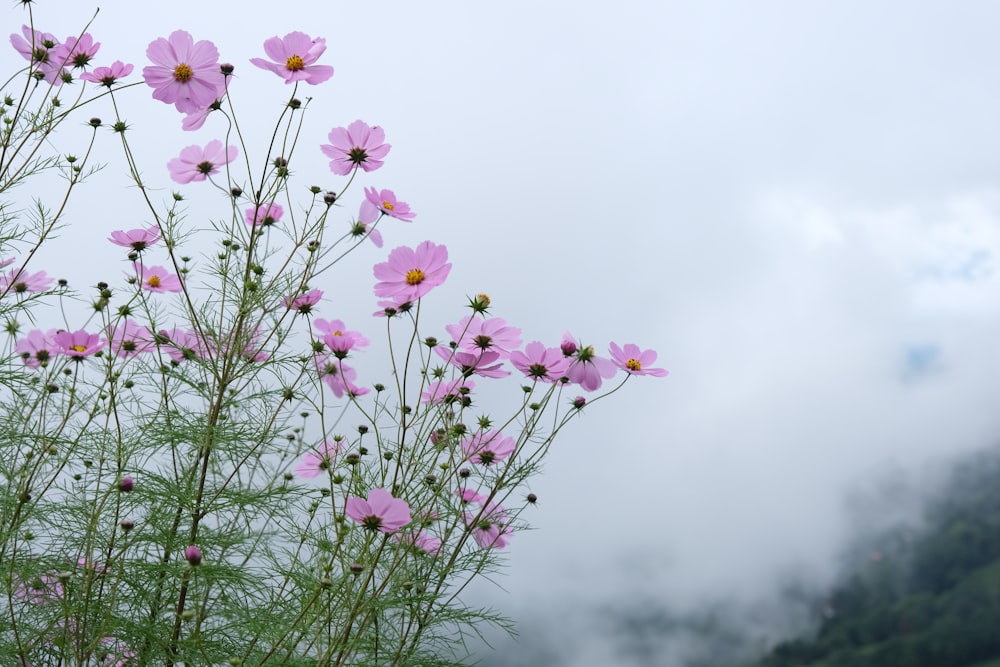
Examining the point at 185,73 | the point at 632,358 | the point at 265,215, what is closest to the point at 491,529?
the point at 632,358

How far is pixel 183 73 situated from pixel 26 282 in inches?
28.7

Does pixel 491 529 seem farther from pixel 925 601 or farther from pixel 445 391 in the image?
pixel 925 601

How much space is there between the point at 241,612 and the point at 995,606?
59352 millimetres

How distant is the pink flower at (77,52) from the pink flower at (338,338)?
755 mm

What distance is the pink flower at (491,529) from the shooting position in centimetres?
156

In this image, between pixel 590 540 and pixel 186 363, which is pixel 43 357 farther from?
pixel 590 540

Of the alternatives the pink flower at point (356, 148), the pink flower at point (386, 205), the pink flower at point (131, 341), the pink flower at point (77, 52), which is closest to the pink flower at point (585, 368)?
the pink flower at point (386, 205)

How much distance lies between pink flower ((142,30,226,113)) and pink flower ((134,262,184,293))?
1.43 feet

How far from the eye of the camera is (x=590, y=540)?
125 metres

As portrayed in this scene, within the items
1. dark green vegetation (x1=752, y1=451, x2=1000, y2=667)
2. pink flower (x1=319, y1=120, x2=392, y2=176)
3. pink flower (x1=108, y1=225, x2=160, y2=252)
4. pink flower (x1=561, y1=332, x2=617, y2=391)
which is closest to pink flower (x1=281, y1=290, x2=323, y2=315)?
pink flower (x1=319, y1=120, x2=392, y2=176)

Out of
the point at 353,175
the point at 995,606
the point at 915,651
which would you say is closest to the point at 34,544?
the point at 353,175

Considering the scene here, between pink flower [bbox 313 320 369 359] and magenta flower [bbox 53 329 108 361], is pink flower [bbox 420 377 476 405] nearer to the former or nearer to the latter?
pink flower [bbox 313 320 369 359]

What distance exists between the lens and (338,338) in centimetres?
164

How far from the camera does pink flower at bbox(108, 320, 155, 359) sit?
183 centimetres
